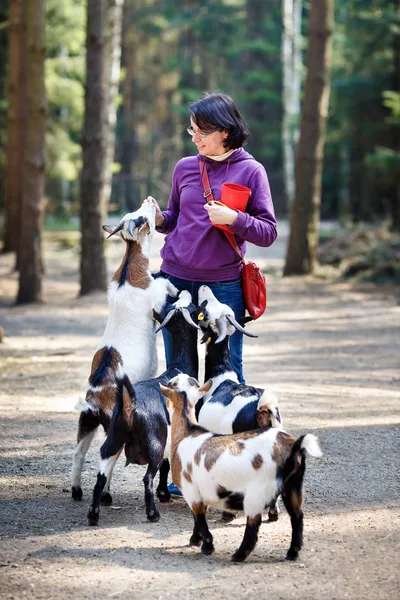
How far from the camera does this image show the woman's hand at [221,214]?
4910 millimetres

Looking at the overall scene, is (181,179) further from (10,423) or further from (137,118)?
(137,118)

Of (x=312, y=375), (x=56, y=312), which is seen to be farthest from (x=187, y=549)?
(x=56, y=312)

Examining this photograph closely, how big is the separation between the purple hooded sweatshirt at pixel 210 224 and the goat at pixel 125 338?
35 cm

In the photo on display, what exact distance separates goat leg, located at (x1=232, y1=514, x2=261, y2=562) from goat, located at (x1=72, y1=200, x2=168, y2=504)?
1.25 meters

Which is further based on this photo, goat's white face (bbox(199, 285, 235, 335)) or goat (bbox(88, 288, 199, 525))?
goat's white face (bbox(199, 285, 235, 335))

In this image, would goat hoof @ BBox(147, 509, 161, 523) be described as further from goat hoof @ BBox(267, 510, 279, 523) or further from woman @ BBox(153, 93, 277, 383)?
woman @ BBox(153, 93, 277, 383)

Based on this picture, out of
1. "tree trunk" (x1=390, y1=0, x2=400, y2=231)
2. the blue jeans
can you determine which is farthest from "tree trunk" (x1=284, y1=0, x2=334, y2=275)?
the blue jeans

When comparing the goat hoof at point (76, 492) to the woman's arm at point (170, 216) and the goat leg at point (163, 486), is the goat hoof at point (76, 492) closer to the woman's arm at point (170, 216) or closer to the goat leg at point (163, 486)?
the goat leg at point (163, 486)

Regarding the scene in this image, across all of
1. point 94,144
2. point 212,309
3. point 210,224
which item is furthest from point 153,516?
point 94,144

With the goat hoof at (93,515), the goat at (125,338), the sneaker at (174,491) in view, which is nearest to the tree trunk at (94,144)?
the goat at (125,338)

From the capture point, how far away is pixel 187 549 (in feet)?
15.3

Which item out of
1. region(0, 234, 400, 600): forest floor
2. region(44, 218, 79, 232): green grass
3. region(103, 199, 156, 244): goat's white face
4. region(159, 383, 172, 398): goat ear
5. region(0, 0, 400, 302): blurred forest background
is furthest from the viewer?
region(44, 218, 79, 232): green grass

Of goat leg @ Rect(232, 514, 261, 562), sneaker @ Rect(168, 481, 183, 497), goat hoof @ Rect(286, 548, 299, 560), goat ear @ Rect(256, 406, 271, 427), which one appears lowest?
sneaker @ Rect(168, 481, 183, 497)

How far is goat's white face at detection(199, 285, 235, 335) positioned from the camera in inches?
209
